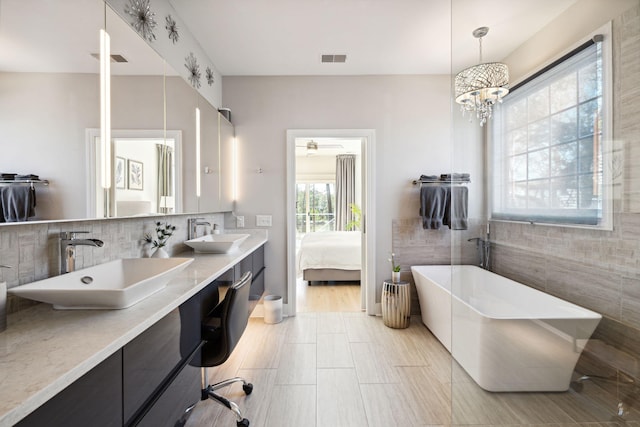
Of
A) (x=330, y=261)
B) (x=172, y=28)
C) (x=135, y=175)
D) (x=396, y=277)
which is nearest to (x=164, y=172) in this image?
(x=135, y=175)

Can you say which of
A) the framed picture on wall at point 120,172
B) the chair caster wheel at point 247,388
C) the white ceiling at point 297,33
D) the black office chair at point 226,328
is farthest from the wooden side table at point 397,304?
the framed picture on wall at point 120,172

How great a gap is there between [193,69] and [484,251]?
8.47ft

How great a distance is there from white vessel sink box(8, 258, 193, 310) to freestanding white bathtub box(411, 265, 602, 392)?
1.52 metres

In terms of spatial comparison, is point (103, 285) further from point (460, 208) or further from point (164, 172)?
point (460, 208)

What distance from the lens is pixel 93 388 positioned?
2.56 ft

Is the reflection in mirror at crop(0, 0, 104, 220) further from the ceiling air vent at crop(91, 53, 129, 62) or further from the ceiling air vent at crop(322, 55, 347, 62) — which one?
the ceiling air vent at crop(322, 55, 347, 62)

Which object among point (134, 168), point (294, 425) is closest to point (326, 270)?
point (294, 425)

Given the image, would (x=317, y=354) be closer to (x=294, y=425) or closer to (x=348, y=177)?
(x=294, y=425)

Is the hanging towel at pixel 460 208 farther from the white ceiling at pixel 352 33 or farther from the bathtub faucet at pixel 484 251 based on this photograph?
the white ceiling at pixel 352 33

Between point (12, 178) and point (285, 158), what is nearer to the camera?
point (12, 178)

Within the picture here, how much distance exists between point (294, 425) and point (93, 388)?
1217mm

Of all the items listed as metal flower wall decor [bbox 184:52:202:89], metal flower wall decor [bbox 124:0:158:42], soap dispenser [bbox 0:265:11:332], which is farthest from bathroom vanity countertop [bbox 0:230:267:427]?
metal flower wall decor [bbox 184:52:202:89]

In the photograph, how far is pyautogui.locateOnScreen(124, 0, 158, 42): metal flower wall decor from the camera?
69.7 inches

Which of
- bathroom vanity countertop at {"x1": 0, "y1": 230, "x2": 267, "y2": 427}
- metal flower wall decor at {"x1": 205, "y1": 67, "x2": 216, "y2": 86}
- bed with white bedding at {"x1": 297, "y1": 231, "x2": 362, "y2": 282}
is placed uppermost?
metal flower wall decor at {"x1": 205, "y1": 67, "x2": 216, "y2": 86}
